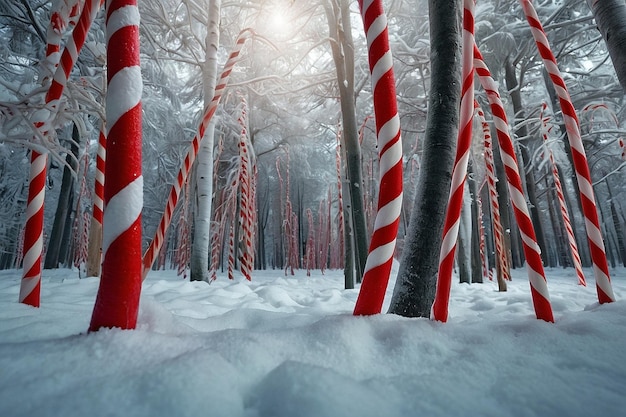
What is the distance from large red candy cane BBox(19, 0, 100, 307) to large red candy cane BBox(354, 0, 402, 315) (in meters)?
1.25

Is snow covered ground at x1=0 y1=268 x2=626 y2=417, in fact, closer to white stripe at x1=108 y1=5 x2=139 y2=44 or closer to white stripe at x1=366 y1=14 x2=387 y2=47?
white stripe at x1=108 y1=5 x2=139 y2=44

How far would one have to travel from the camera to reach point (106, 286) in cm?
91

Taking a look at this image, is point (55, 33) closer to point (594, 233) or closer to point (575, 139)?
point (575, 139)

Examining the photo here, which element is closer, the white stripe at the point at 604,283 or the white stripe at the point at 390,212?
the white stripe at the point at 390,212

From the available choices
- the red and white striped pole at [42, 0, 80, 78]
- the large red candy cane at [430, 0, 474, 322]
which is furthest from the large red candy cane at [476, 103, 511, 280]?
the red and white striped pole at [42, 0, 80, 78]

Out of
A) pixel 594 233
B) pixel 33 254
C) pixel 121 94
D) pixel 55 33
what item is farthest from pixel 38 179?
pixel 594 233

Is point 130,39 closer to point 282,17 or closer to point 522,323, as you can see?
point 522,323

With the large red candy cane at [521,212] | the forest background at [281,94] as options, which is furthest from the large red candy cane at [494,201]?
the large red candy cane at [521,212]

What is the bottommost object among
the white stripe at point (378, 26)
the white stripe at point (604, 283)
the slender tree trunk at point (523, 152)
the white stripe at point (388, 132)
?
the white stripe at point (604, 283)

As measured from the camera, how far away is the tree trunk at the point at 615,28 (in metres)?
1.54

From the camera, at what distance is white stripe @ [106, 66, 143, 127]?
0.98m

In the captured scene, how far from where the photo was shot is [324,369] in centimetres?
69

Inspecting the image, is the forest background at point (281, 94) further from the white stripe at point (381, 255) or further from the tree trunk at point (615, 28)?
the tree trunk at point (615, 28)

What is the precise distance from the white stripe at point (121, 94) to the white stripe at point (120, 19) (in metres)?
0.13
